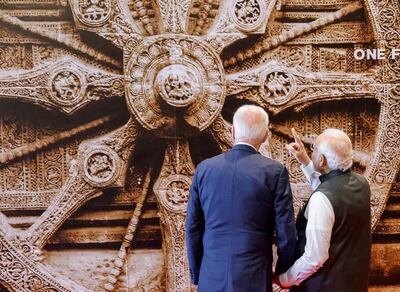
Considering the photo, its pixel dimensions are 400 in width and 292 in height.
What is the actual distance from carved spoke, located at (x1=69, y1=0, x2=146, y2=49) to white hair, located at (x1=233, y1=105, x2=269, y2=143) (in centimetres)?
107

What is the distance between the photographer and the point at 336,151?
2.34m

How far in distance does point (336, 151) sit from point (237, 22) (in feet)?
3.86

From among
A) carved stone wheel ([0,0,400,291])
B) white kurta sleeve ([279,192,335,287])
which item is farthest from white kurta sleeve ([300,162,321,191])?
carved stone wheel ([0,0,400,291])

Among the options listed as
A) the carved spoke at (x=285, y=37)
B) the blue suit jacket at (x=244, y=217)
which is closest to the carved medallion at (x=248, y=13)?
the carved spoke at (x=285, y=37)

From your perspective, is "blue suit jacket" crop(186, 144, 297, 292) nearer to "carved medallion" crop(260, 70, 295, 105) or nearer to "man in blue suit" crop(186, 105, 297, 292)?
"man in blue suit" crop(186, 105, 297, 292)

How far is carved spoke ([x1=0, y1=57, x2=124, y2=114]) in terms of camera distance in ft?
10.1

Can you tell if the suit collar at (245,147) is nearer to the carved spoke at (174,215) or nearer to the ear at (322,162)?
the ear at (322,162)

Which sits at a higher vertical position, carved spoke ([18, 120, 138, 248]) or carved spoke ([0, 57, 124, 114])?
carved spoke ([0, 57, 124, 114])

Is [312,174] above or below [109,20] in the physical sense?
below

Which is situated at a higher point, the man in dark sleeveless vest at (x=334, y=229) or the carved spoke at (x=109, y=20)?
the carved spoke at (x=109, y=20)

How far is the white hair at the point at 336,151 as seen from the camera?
2332mm

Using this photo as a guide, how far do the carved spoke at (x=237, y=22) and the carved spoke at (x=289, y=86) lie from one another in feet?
0.73

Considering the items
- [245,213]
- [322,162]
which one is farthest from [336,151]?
[245,213]

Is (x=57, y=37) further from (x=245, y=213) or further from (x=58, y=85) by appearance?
(x=245, y=213)
